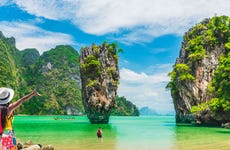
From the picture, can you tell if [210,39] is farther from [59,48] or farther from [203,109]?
[59,48]

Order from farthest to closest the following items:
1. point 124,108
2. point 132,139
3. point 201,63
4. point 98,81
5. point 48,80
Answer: point 124,108 < point 48,80 < point 98,81 < point 201,63 < point 132,139

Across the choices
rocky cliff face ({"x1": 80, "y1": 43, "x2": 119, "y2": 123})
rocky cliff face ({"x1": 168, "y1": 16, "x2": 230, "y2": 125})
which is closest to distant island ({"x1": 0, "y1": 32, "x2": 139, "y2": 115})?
rocky cliff face ({"x1": 80, "y1": 43, "x2": 119, "y2": 123})

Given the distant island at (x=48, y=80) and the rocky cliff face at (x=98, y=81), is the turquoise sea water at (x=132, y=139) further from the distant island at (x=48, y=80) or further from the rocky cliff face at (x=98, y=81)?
the distant island at (x=48, y=80)

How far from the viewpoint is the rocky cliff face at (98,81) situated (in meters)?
45.4

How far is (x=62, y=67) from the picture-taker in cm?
14112

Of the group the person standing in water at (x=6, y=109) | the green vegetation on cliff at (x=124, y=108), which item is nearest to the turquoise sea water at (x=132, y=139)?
the person standing in water at (x=6, y=109)

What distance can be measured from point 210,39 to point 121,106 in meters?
90.1

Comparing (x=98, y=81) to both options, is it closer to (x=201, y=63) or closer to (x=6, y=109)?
(x=201, y=63)

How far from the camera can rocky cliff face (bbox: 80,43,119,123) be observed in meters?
45.4

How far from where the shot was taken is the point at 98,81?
150 ft

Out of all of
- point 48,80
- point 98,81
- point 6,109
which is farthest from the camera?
point 48,80

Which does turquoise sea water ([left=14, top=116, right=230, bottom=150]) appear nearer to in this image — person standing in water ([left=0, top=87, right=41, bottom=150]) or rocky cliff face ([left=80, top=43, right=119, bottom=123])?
person standing in water ([left=0, top=87, right=41, bottom=150])

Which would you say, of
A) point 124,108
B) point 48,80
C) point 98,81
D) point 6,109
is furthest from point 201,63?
point 48,80

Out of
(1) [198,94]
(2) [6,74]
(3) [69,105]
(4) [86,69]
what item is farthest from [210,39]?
(3) [69,105]
